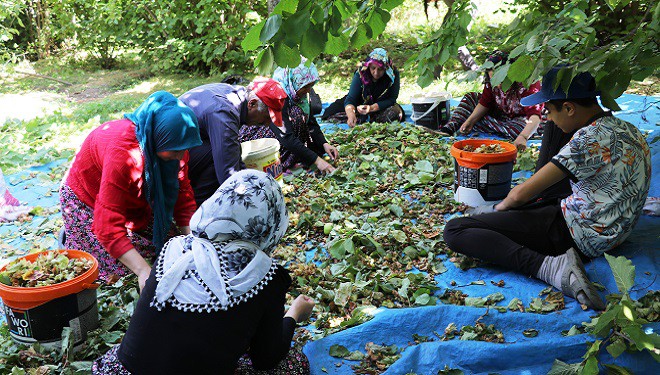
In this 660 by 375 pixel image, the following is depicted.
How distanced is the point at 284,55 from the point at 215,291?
75cm

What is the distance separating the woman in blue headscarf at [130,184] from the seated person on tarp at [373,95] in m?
3.13

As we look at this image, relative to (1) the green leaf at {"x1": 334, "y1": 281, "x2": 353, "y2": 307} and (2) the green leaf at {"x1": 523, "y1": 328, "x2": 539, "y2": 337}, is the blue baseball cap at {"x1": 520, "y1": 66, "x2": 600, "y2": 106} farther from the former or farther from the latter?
(1) the green leaf at {"x1": 334, "y1": 281, "x2": 353, "y2": 307}

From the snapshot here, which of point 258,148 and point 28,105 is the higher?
point 258,148

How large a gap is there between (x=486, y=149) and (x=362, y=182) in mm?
1062

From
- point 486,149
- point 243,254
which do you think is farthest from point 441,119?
point 243,254

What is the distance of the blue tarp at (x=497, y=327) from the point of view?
2227mm

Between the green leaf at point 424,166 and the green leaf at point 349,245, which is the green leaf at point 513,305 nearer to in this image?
the green leaf at point 349,245

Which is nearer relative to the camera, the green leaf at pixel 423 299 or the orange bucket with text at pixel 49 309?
the orange bucket with text at pixel 49 309

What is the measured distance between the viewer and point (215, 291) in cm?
178

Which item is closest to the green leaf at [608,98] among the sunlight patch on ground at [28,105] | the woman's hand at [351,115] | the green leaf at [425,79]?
the green leaf at [425,79]

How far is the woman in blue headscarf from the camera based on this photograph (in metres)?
2.63

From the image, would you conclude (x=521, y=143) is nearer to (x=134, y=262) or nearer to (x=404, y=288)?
(x=404, y=288)

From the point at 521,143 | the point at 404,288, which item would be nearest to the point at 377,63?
the point at 521,143

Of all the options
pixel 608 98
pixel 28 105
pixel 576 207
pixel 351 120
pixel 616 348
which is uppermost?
pixel 608 98
